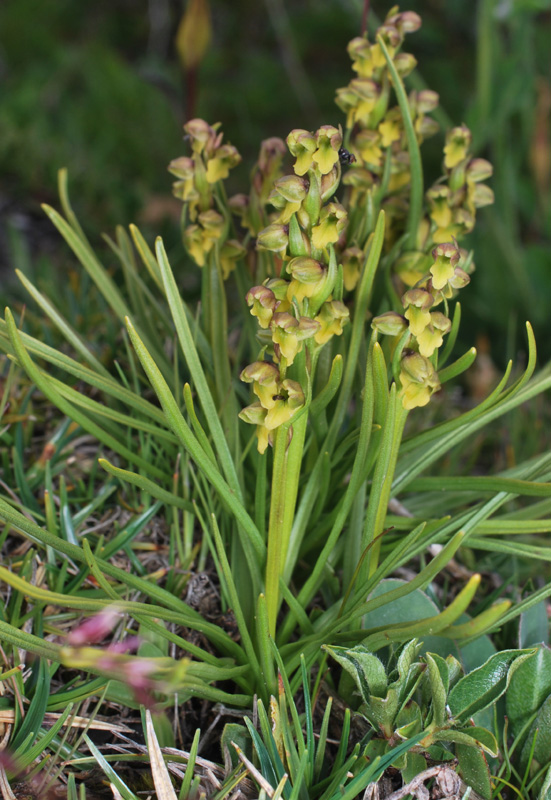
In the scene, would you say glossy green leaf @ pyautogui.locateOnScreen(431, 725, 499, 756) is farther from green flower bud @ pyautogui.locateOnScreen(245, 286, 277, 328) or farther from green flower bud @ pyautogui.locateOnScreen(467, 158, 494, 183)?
green flower bud @ pyautogui.locateOnScreen(467, 158, 494, 183)

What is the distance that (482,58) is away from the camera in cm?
166

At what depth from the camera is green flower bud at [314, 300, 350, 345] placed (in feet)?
2.02

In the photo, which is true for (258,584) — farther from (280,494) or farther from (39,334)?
(39,334)

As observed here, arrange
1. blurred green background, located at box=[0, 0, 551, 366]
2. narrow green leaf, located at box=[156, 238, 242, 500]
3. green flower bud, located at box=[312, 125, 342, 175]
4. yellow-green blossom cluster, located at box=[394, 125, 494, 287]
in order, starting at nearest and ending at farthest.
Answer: green flower bud, located at box=[312, 125, 342, 175] → narrow green leaf, located at box=[156, 238, 242, 500] → yellow-green blossom cluster, located at box=[394, 125, 494, 287] → blurred green background, located at box=[0, 0, 551, 366]

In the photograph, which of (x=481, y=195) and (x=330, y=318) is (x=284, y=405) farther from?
(x=481, y=195)

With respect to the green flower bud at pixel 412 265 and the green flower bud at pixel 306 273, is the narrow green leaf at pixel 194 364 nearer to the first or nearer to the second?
the green flower bud at pixel 306 273

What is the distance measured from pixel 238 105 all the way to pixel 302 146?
1611 millimetres

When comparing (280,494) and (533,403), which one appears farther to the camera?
(533,403)

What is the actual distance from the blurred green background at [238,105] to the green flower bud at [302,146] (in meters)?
1.02

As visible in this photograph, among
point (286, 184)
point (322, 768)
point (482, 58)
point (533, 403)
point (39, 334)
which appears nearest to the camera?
point (286, 184)

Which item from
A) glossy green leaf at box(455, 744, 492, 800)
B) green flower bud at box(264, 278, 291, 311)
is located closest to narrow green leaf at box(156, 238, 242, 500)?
green flower bud at box(264, 278, 291, 311)

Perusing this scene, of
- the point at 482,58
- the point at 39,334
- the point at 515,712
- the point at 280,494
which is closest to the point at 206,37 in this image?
the point at 482,58

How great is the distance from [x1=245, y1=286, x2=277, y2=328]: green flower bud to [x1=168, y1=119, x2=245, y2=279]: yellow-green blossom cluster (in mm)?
212

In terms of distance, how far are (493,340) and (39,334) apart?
118 cm
